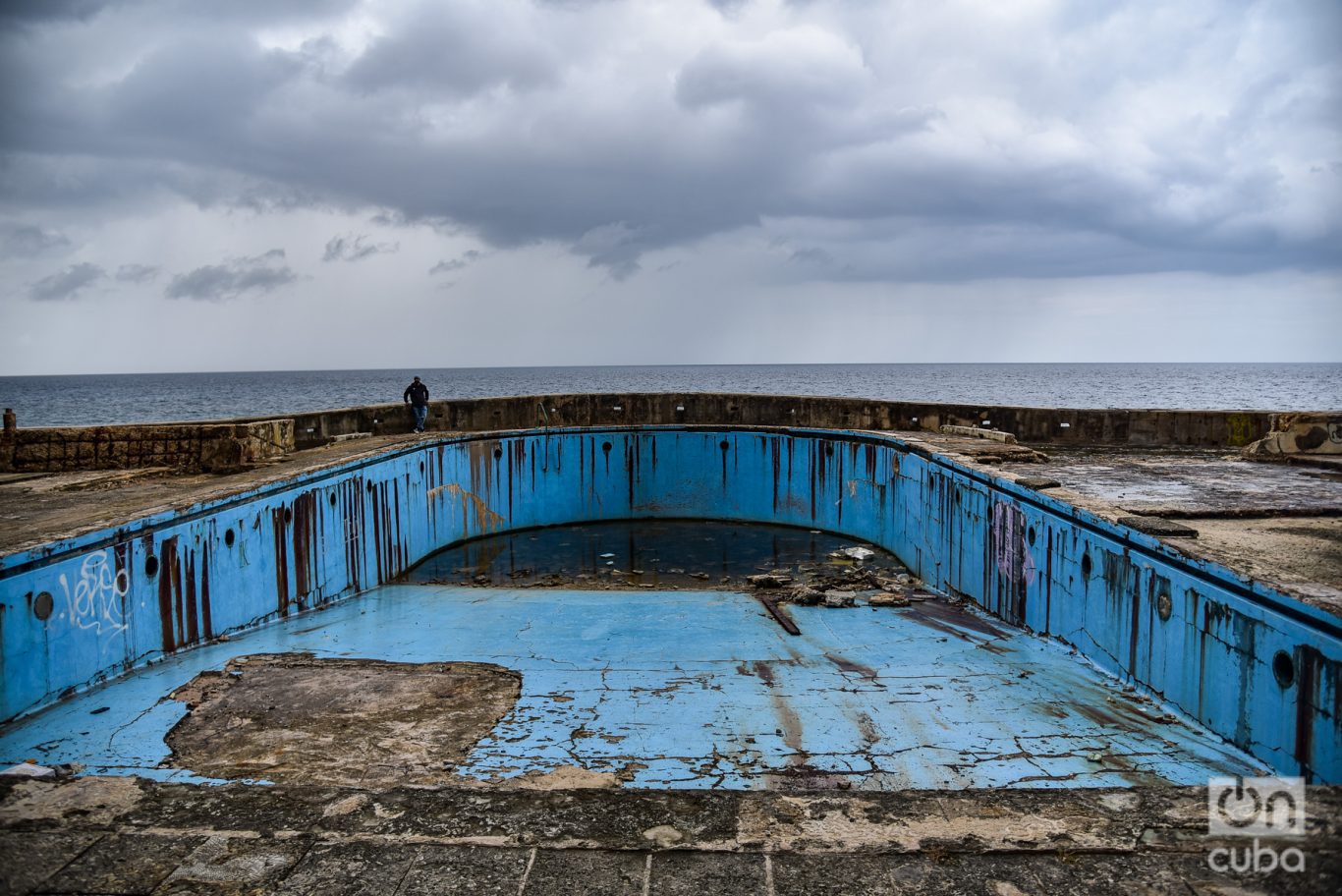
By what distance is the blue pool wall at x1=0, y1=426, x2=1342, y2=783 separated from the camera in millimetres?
4973

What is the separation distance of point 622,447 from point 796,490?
11.4 ft

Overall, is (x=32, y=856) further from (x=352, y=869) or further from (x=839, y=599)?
(x=839, y=599)

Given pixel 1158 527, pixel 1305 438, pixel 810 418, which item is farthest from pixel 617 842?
pixel 810 418

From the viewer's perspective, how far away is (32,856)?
9.39 ft

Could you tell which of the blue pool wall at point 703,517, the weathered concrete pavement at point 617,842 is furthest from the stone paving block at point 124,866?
the blue pool wall at point 703,517

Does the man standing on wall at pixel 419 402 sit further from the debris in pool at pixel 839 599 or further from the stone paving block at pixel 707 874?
the stone paving block at pixel 707 874

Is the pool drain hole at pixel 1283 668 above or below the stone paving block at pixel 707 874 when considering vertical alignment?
above

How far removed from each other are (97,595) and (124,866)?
4.11 meters

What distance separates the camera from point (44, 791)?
330 cm

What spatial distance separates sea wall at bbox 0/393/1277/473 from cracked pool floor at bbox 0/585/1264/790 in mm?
3798

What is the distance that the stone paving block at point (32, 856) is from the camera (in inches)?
107

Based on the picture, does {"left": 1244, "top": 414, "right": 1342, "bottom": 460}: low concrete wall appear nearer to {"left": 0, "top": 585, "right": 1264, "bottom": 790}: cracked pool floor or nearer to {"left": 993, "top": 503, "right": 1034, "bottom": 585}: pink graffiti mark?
{"left": 993, "top": 503, "right": 1034, "bottom": 585}: pink graffiti mark

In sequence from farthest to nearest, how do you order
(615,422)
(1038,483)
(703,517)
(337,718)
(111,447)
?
(615,422), (703,517), (111,447), (1038,483), (337,718)

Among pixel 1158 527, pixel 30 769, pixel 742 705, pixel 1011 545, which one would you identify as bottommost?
pixel 742 705
